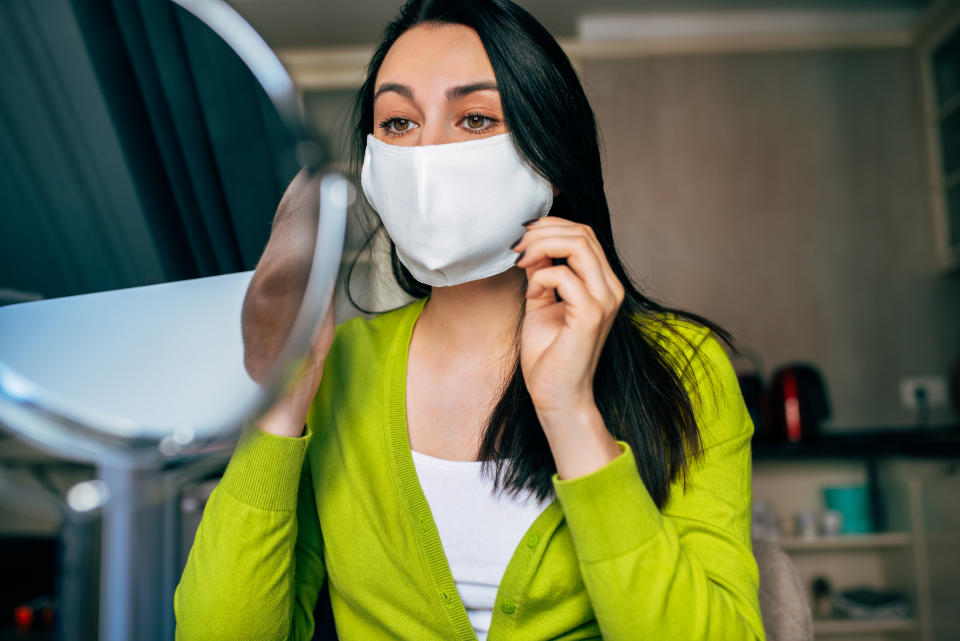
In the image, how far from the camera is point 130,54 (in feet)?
0.96

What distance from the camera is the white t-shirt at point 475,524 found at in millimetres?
770

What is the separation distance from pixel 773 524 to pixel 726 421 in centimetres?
193

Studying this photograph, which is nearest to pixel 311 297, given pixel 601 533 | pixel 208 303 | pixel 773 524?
pixel 208 303

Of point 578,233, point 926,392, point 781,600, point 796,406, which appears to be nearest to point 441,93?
point 578,233

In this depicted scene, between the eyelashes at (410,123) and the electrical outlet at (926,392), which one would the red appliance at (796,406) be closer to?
the electrical outlet at (926,392)

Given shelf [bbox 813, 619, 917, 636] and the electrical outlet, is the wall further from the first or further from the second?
shelf [bbox 813, 619, 917, 636]

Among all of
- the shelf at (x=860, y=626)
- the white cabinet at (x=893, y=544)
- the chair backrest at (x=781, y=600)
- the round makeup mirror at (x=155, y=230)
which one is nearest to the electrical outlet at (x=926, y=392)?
the white cabinet at (x=893, y=544)

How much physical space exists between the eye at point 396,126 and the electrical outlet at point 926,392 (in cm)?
277

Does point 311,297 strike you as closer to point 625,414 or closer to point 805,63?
point 625,414

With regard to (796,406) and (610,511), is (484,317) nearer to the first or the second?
(610,511)

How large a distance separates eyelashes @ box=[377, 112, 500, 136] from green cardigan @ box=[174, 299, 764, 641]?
0.85 ft

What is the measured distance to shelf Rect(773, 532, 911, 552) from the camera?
238 centimetres

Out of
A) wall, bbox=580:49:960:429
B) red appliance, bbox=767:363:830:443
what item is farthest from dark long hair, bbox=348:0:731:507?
wall, bbox=580:49:960:429

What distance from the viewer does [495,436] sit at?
2.62ft
